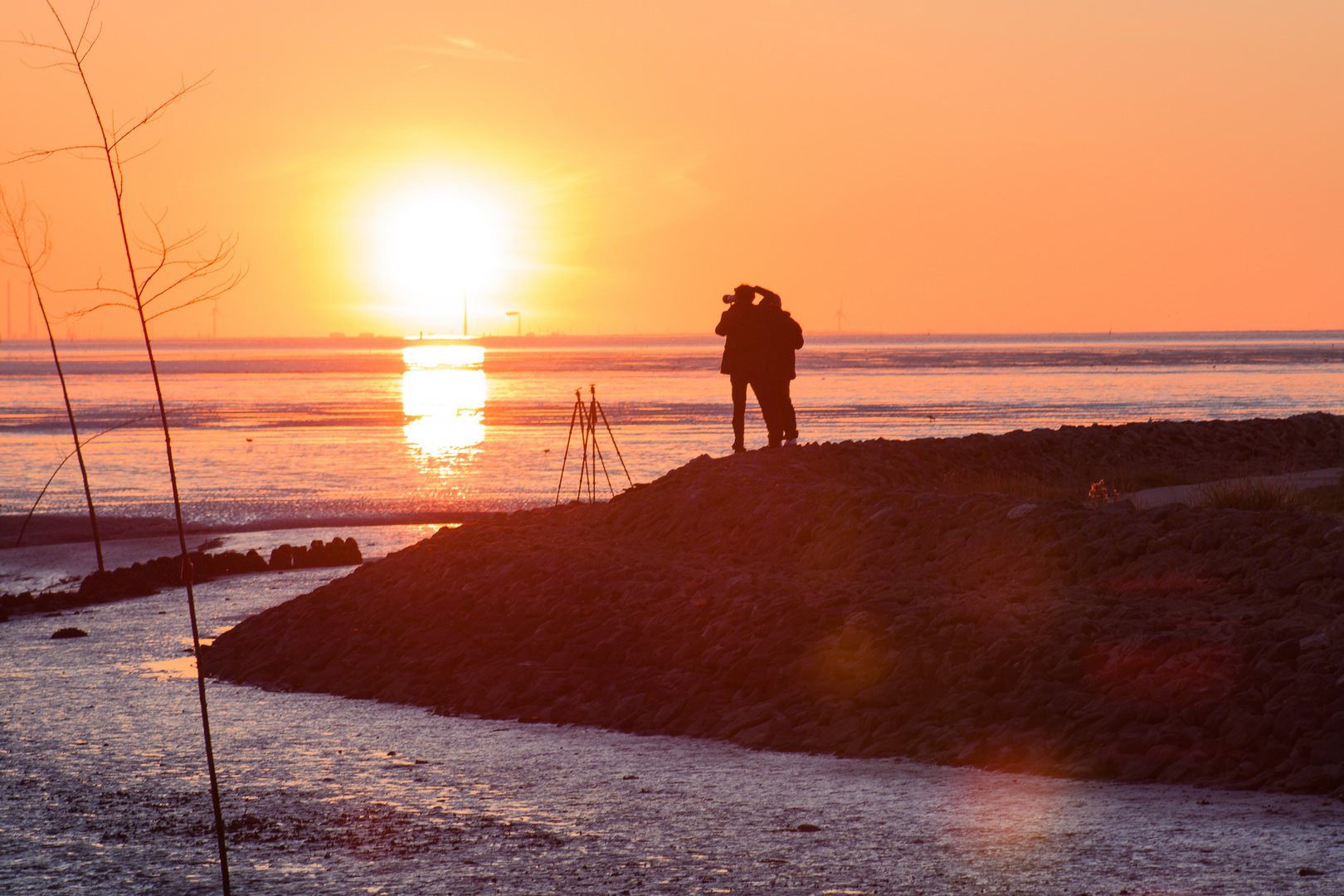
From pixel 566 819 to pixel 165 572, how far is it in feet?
38.5

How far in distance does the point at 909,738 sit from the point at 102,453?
3356 cm

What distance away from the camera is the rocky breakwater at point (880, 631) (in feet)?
28.5

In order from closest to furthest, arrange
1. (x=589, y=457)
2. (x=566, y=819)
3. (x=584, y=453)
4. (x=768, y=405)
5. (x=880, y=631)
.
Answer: (x=566, y=819) < (x=880, y=631) < (x=768, y=405) < (x=584, y=453) < (x=589, y=457)

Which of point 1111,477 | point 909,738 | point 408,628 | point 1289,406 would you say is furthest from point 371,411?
point 909,738

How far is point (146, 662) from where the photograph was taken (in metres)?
12.6

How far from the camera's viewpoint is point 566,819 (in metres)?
7.52

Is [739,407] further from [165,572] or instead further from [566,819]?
[566,819]

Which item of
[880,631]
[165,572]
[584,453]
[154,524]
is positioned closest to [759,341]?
[584,453]

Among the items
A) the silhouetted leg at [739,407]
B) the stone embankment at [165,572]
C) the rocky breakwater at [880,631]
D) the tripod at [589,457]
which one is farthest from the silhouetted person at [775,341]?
the stone embankment at [165,572]

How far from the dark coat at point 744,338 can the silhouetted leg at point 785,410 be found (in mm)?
483

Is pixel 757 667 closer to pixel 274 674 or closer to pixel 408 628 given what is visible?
pixel 408 628

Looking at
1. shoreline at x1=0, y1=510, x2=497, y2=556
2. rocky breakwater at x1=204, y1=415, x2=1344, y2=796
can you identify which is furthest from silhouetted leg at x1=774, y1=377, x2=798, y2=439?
shoreline at x1=0, y1=510, x2=497, y2=556

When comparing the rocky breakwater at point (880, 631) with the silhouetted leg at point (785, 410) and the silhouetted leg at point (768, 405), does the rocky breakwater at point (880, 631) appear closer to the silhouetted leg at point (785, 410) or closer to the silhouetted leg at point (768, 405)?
the silhouetted leg at point (768, 405)

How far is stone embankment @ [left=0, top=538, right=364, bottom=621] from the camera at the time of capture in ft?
52.6
